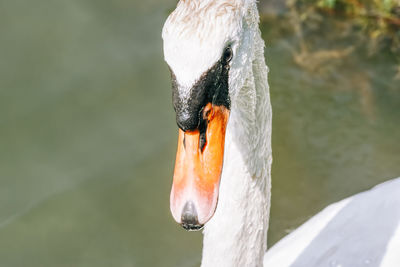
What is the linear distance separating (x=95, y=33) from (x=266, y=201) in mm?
2627

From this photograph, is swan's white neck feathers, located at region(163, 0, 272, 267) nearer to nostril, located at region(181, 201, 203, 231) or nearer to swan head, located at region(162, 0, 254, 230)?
swan head, located at region(162, 0, 254, 230)

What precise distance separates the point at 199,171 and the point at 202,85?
255 millimetres

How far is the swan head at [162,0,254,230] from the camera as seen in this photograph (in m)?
1.67

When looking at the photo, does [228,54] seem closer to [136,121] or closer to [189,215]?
[189,215]

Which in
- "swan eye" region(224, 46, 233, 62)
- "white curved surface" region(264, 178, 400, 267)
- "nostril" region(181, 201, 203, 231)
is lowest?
"white curved surface" region(264, 178, 400, 267)

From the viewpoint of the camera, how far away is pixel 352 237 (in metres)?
2.81

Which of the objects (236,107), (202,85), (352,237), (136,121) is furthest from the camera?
(136,121)

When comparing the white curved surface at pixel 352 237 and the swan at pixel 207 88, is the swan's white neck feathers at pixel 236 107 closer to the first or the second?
the swan at pixel 207 88

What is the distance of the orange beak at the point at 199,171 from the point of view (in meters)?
1.74

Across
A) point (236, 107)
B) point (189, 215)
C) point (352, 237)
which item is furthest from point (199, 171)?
point (352, 237)

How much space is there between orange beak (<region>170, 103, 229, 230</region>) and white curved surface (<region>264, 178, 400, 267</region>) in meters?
1.16

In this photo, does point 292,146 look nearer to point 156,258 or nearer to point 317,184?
point 317,184

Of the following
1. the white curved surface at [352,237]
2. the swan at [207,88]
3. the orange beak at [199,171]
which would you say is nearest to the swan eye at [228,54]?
the swan at [207,88]

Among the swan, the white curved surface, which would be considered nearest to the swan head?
the swan
